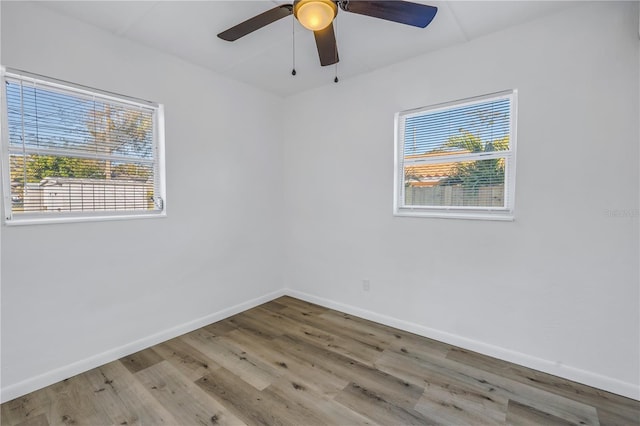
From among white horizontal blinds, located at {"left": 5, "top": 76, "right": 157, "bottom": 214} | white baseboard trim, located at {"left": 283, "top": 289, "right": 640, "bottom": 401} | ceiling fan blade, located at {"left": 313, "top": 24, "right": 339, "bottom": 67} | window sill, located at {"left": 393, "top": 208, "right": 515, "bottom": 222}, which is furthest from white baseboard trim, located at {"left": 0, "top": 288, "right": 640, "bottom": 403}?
ceiling fan blade, located at {"left": 313, "top": 24, "right": 339, "bottom": 67}

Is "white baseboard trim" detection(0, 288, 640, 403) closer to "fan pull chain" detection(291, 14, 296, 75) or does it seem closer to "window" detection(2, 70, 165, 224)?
"window" detection(2, 70, 165, 224)

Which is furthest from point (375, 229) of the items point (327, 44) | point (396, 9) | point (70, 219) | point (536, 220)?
point (70, 219)

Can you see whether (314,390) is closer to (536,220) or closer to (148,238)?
(148,238)

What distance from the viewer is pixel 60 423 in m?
1.76

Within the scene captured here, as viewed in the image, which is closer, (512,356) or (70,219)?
(70,219)

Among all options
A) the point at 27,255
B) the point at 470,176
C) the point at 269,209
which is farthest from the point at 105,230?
the point at 470,176

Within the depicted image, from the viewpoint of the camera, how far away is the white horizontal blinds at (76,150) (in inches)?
80.0

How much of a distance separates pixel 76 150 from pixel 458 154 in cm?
313

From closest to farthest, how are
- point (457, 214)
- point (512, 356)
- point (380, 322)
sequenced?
point (512, 356) → point (457, 214) → point (380, 322)

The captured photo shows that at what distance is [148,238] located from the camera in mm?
2623

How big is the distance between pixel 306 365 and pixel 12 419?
1.84 m

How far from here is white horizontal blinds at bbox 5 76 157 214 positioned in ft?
6.67

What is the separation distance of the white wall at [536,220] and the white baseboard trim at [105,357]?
5.28ft

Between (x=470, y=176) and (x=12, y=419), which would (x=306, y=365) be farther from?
(x=470, y=176)
